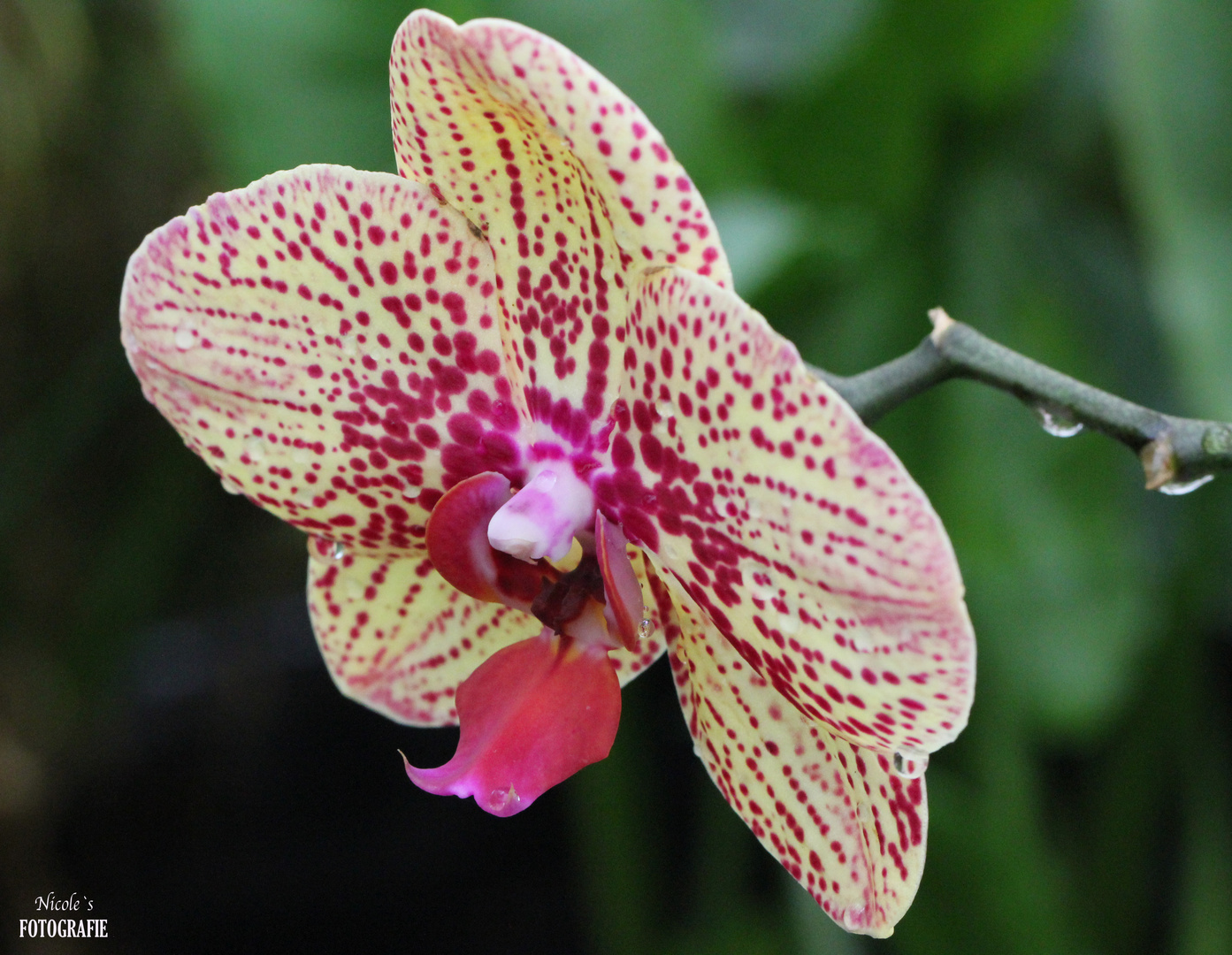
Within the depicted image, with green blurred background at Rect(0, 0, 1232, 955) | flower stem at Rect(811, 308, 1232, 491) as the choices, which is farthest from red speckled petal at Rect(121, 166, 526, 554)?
green blurred background at Rect(0, 0, 1232, 955)

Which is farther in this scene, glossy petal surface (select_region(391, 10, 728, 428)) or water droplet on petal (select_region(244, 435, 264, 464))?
water droplet on petal (select_region(244, 435, 264, 464))

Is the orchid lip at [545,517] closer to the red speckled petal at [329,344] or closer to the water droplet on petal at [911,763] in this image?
the red speckled petal at [329,344]

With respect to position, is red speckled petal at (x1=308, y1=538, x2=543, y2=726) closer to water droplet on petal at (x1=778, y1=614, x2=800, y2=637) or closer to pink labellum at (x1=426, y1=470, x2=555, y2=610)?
pink labellum at (x1=426, y1=470, x2=555, y2=610)

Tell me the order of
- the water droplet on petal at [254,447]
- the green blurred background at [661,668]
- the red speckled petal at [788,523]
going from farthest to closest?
1. the green blurred background at [661,668]
2. the water droplet on petal at [254,447]
3. the red speckled petal at [788,523]

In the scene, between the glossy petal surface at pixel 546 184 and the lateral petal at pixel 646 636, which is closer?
the glossy petal surface at pixel 546 184

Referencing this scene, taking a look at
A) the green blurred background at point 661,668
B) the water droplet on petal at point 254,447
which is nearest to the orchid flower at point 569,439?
the water droplet on petal at point 254,447

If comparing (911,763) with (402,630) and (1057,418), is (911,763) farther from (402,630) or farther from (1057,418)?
(402,630)

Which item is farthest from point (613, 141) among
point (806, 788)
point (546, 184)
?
point (806, 788)
